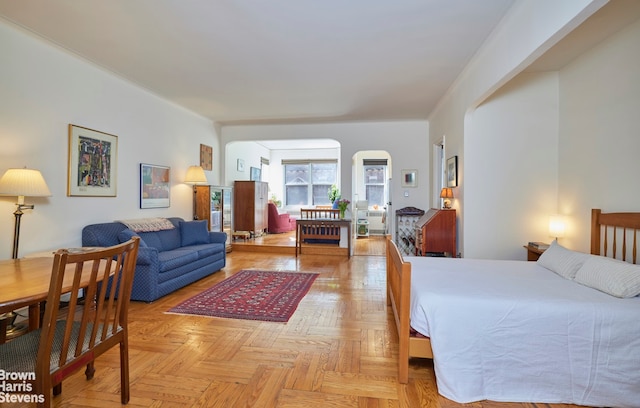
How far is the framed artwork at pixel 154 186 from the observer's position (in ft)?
13.9

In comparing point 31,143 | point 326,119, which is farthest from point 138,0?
point 326,119

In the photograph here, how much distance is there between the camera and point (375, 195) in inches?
348

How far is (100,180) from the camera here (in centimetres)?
355

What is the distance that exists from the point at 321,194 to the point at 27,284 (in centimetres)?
857

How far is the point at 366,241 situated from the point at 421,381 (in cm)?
574

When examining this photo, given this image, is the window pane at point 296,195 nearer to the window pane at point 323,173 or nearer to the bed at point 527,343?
the window pane at point 323,173

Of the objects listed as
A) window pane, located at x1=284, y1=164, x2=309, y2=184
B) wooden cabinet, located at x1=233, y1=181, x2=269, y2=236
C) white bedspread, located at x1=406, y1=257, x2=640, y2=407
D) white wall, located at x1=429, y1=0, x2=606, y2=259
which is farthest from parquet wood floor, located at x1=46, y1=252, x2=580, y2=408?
window pane, located at x1=284, y1=164, x2=309, y2=184

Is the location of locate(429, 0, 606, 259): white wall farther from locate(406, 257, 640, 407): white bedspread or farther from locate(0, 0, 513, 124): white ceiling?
locate(406, 257, 640, 407): white bedspread

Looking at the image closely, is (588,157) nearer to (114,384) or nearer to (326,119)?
(326,119)

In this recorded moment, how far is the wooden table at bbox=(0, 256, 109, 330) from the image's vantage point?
4.27 feet

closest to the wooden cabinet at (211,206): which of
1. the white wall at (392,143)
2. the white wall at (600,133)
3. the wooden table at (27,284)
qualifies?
the white wall at (392,143)

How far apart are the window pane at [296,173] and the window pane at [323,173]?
0.24 meters

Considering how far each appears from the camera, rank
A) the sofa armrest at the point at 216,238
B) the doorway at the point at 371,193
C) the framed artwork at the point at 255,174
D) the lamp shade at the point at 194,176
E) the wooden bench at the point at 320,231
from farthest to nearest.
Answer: the doorway at the point at 371,193 < the framed artwork at the point at 255,174 < the wooden bench at the point at 320,231 < the lamp shade at the point at 194,176 < the sofa armrest at the point at 216,238

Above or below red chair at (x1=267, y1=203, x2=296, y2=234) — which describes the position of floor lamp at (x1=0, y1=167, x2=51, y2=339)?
above
